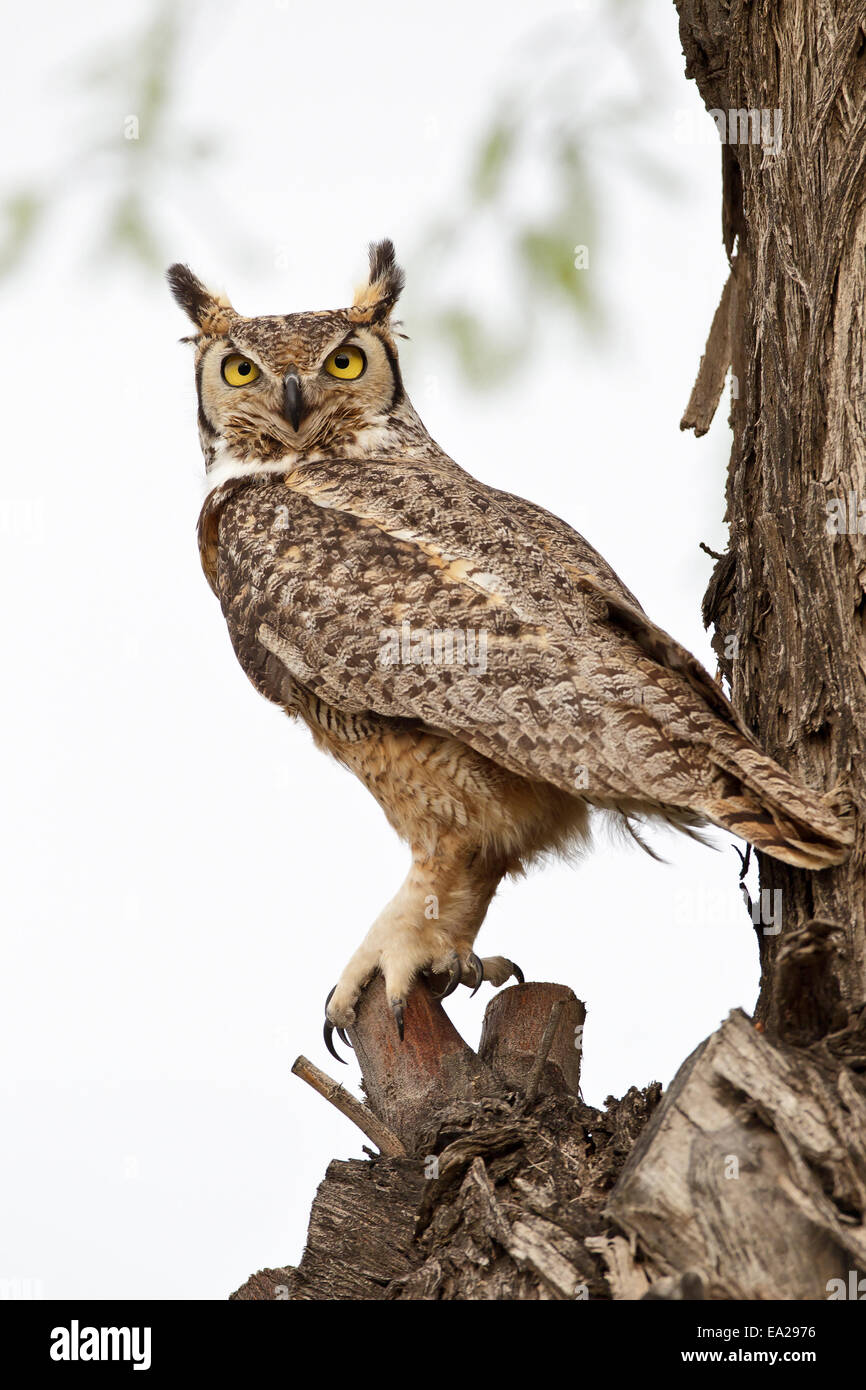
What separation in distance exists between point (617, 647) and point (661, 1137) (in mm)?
1122

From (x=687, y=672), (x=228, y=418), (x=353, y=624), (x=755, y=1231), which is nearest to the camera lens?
(x=755, y=1231)

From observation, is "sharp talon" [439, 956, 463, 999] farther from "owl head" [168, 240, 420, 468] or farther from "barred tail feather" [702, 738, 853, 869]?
"owl head" [168, 240, 420, 468]

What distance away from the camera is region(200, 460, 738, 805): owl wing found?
2.50 meters

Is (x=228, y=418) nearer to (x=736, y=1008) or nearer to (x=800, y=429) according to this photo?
(x=800, y=429)

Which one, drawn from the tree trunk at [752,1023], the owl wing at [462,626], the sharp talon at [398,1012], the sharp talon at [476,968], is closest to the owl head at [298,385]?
the owl wing at [462,626]

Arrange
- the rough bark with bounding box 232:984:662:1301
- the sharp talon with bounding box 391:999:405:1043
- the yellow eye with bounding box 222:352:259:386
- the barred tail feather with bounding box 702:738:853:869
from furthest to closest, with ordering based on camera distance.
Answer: the yellow eye with bounding box 222:352:259:386 < the sharp talon with bounding box 391:999:405:1043 < the barred tail feather with bounding box 702:738:853:869 < the rough bark with bounding box 232:984:662:1301

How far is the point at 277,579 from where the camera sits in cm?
298

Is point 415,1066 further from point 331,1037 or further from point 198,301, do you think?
point 198,301

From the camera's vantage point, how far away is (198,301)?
372cm

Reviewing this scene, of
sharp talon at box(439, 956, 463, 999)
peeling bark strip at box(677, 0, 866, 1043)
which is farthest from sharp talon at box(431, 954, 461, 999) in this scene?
peeling bark strip at box(677, 0, 866, 1043)

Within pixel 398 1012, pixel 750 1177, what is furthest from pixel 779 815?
pixel 398 1012

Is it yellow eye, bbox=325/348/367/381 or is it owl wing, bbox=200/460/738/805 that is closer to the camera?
owl wing, bbox=200/460/738/805

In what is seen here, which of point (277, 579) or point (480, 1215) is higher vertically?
point (277, 579)
